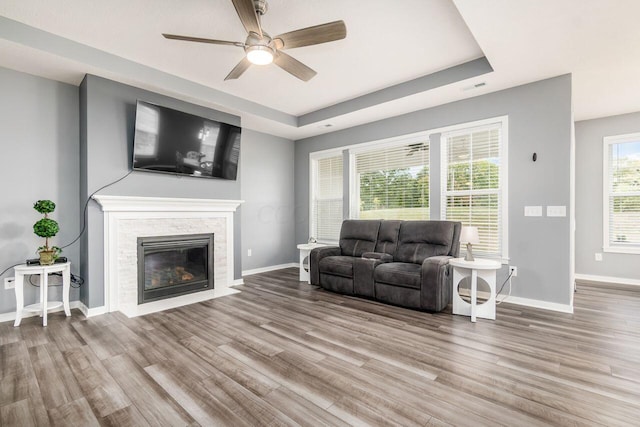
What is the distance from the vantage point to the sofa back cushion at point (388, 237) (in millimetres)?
4434

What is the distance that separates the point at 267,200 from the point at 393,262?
112 inches

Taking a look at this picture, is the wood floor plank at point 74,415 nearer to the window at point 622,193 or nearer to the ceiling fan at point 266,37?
the ceiling fan at point 266,37

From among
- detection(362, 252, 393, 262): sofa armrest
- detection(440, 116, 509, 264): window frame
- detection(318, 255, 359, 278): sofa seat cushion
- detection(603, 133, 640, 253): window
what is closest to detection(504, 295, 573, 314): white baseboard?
detection(440, 116, 509, 264): window frame

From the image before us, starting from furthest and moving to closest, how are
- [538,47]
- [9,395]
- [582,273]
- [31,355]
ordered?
[582,273], [538,47], [31,355], [9,395]

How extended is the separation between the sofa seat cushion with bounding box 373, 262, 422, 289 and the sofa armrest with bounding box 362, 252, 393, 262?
0.89 feet

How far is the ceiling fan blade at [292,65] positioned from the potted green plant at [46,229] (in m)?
2.79

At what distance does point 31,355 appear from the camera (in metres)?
2.43

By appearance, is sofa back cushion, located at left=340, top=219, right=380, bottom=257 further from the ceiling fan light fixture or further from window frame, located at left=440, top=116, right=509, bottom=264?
the ceiling fan light fixture

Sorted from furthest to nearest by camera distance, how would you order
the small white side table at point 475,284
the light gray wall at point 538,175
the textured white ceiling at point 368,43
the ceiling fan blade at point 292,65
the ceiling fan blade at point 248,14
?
the light gray wall at point 538,175
the small white side table at point 475,284
the ceiling fan blade at point 292,65
the textured white ceiling at point 368,43
the ceiling fan blade at point 248,14

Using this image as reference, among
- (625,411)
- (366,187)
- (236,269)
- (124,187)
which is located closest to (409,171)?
(366,187)

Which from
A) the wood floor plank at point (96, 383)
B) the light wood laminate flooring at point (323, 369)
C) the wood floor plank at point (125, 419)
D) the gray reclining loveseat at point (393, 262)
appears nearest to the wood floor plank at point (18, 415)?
the light wood laminate flooring at point (323, 369)

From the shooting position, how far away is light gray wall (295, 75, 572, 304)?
11.3 ft

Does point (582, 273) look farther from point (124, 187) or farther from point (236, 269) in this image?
point (124, 187)

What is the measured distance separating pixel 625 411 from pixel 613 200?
457cm
